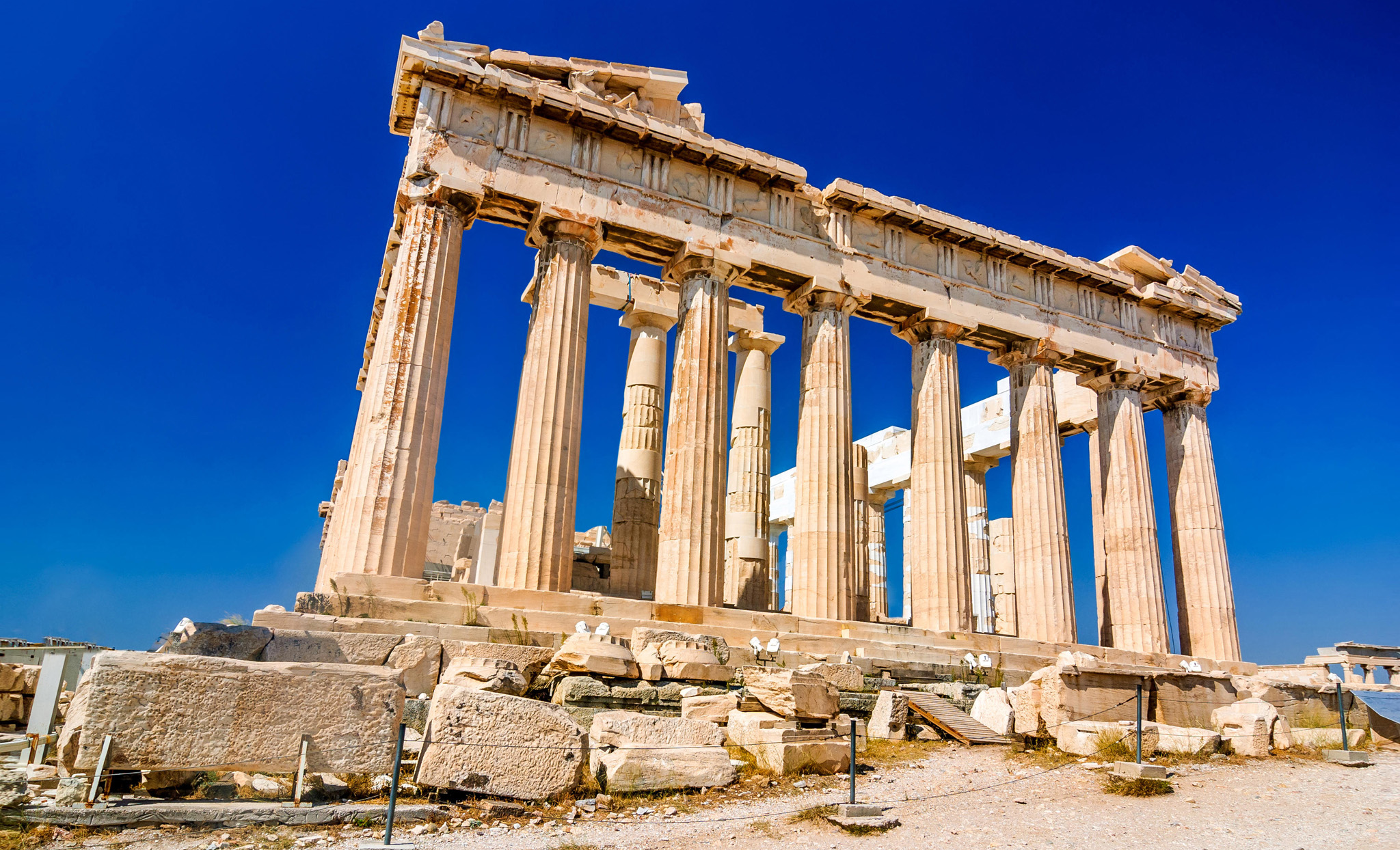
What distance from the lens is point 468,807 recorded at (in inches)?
277

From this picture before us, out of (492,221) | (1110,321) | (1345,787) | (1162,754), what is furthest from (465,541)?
(1345,787)

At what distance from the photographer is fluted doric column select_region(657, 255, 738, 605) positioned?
53.2ft

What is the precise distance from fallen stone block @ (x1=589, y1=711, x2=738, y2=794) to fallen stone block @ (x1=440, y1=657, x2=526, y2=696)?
1.43 metres

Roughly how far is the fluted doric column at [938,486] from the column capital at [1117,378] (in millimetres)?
4533

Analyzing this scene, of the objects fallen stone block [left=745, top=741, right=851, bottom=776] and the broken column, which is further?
the broken column

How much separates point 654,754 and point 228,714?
3472 millimetres

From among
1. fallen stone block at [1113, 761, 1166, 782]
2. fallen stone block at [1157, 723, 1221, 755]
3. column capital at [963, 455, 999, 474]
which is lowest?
fallen stone block at [1113, 761, 1166, 782]

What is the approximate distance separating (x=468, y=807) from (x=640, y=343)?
1498cm

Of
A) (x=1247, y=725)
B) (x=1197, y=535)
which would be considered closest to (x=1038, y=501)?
(x=1197, y=535)

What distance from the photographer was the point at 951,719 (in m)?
12.0

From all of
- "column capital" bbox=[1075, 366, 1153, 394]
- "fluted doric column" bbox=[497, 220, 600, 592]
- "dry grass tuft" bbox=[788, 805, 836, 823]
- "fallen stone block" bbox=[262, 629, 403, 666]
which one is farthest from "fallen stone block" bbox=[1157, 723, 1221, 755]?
"column capital" bbox=[1075, 366, 1153, 394]

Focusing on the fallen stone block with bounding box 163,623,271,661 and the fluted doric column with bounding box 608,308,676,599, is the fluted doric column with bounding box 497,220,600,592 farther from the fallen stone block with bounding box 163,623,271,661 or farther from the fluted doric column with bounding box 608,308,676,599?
the fallen stone block with bounding box 163,623,271,661

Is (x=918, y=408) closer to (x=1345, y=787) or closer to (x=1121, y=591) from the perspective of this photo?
(x=1121, y=591)

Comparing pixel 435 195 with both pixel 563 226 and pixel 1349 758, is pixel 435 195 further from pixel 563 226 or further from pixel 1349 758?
pixel 1349 758
